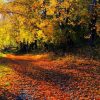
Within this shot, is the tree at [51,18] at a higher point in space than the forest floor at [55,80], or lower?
higher

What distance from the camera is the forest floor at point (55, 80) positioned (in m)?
14.8

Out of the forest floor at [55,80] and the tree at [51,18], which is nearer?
the forest floor at [55,80]

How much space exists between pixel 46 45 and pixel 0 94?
17.0 meters

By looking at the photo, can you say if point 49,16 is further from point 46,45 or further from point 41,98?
point 41,98

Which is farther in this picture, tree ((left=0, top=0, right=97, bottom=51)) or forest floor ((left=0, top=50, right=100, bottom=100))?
tree ((left=0, top=0, right=97, bottom=51))

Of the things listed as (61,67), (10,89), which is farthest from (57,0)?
(10,89)

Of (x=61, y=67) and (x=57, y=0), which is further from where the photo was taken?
(x=57, y=0)

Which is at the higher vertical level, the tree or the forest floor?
the tree

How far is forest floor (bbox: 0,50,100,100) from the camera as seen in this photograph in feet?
48.5

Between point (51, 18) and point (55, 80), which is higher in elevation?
point (51, 18)

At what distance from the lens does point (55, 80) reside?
17.8 meters

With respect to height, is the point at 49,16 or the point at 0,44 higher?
the point at 49,16

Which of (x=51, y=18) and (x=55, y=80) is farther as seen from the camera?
(x=51, y=18)

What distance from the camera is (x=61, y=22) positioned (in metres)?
27.5
